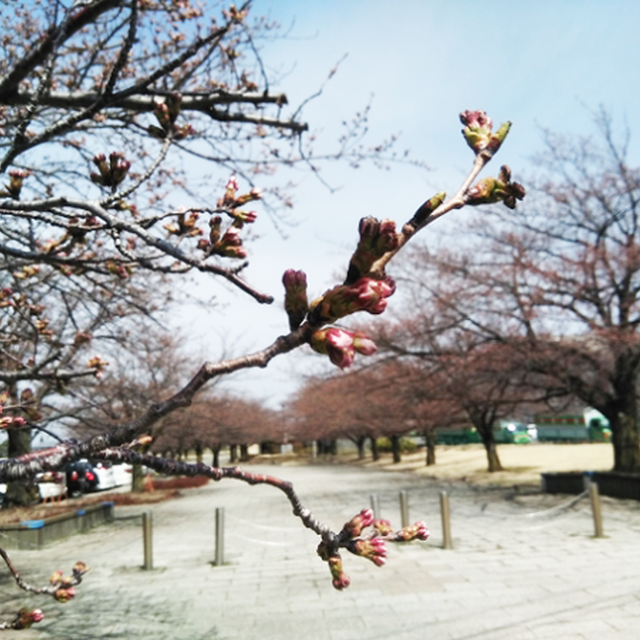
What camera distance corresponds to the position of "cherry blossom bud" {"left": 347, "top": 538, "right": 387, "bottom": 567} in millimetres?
1384

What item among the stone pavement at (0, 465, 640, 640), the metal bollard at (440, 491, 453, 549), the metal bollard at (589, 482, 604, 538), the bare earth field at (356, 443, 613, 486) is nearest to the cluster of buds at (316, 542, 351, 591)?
the stone pavement at (0, 465, 640, 640)

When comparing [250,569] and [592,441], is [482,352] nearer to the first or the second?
[250,569]

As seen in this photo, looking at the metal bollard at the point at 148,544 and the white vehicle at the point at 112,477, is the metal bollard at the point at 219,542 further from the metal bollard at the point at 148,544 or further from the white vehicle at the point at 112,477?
the white vehicle at the point at 112,477

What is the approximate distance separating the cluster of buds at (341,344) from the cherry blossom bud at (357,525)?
0.63 m

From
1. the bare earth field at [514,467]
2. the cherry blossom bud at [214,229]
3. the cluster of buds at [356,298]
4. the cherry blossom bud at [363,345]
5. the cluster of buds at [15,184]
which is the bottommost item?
the bare earth field at [514,467]

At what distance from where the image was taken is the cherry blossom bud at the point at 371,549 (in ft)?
4.54

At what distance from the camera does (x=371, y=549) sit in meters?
1.39

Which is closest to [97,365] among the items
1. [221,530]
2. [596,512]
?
[221,530]

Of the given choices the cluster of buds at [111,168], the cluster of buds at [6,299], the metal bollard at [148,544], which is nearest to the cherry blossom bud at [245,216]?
the cluster of buds at [111,168]

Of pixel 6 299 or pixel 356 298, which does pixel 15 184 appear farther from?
pixel 356 298

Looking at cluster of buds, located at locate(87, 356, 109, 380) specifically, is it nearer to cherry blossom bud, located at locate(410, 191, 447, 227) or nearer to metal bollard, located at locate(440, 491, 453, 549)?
cherry blossom bud, located at locate(410, 191, 447, 227)

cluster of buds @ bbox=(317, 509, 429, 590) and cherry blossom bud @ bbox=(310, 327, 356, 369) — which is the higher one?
cherry blossom bud @ bbox=(310, 327, 356, 369)

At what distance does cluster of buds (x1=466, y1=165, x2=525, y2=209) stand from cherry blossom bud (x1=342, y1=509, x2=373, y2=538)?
77cm

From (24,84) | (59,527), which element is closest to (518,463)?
(59,527)
